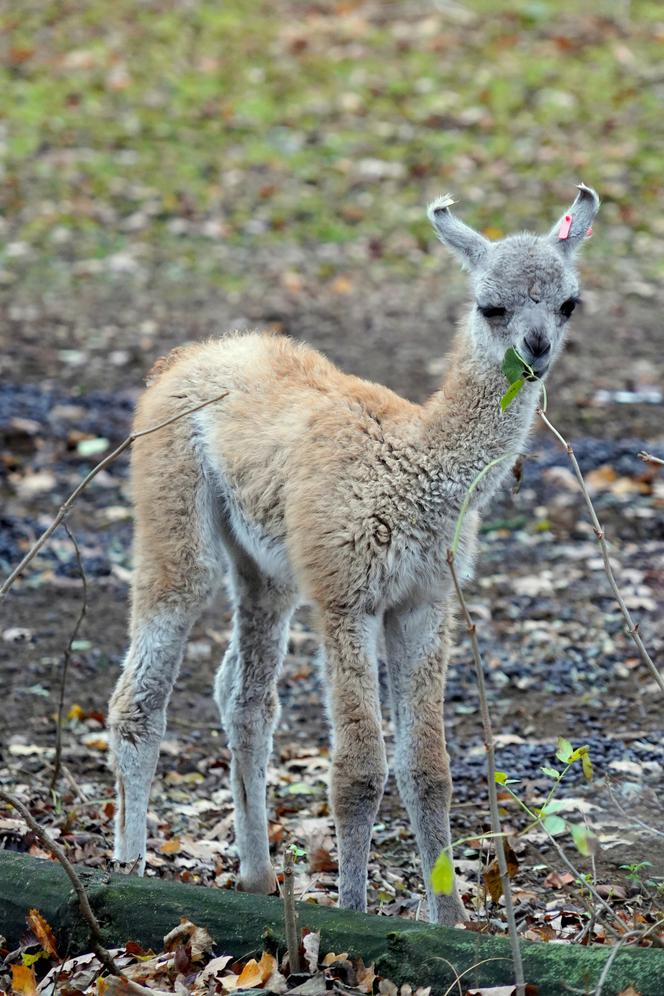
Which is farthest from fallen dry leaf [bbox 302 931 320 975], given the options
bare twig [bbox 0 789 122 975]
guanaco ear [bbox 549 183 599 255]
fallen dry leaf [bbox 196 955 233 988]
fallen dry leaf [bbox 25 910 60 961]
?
guanaco ear [bbox 549 183 599 255]

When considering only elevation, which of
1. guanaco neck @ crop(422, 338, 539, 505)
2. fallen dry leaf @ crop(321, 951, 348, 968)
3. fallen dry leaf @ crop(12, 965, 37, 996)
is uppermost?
guanaco neck @ crop(422, 338, 539, 505)

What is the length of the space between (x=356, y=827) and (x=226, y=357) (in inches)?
93.7

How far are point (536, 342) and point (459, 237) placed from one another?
29.3 inches

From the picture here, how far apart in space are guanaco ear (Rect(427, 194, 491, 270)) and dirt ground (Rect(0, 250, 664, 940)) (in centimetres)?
114

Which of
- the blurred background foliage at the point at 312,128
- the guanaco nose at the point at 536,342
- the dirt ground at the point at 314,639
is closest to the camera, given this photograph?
the guanaco nose at the point at 536,342

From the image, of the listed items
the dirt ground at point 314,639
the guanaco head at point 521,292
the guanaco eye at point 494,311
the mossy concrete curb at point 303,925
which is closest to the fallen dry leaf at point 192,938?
the mossy concrete curb at point 303,925

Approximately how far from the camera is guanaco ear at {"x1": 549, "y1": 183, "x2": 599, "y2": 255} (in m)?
5.82

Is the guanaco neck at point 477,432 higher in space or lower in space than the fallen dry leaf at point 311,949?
higher

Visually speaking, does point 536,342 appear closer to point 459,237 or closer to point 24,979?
point 459,237

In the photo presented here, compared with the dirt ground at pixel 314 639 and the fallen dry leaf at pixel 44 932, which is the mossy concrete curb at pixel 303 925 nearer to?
the fallen dry leaf at pixel 44 932

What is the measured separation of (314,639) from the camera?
8961 millimetres

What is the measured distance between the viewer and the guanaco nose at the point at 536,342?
17.5 feet

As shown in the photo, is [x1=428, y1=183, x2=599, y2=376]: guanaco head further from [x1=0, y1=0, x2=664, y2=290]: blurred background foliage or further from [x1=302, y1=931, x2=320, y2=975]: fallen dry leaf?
[x1=0, y1=0, x2=664, y2=290]: blurred background foliage

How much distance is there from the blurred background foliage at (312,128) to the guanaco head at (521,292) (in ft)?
32.2
